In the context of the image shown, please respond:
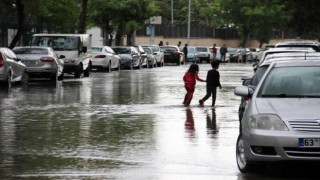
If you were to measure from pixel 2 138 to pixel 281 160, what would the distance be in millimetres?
6013

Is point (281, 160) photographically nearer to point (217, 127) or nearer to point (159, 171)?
point (159, 171)

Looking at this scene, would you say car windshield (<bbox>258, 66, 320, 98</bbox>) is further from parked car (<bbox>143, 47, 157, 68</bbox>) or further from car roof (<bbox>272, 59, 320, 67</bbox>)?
parked car (<bbox>143, 47, 157, 68</bbox>)

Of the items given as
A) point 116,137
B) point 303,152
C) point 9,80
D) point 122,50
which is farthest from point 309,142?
point 122,50

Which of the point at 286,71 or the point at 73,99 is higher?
the point at 286,71

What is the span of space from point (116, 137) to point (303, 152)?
5.34 metres

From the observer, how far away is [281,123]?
34.3ft

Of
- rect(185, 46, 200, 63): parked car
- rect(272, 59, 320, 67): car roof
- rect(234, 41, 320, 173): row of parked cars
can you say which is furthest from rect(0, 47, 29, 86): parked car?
rect(185, 46, 200, 63): parked car

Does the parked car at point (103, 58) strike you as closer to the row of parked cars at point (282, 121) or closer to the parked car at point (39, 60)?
the parked car at point (39, 60)

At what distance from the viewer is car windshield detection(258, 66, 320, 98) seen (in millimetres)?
11523

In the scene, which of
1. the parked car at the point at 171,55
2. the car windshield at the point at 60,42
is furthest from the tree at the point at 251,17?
the car windshield at the point at 60,42

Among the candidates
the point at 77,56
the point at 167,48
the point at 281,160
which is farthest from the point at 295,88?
the point at 167,48

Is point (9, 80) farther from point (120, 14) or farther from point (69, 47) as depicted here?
point (120, 14)

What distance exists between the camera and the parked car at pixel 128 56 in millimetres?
53619

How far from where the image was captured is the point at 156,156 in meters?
12.6
